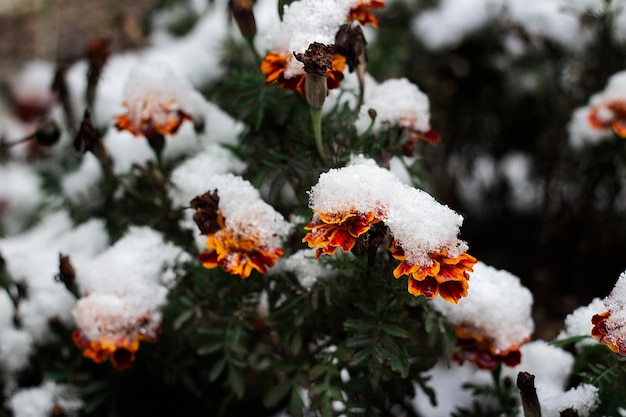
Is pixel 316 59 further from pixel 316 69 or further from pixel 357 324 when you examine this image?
pixel 357 324

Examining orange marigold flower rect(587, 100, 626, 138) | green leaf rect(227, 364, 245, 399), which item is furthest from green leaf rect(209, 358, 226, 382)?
orange marigold flower rect(587, 100, 626, 138)

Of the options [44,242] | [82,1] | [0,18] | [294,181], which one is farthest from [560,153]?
[0,18]

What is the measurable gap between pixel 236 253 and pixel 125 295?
306 mm

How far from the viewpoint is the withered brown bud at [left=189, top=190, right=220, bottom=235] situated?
101cm

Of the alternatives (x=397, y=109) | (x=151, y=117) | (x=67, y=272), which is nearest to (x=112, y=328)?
(x=67, y=272)

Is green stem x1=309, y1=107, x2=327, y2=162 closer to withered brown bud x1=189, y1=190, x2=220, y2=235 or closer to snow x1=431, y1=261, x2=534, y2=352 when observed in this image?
withered brown bud x1=189, y1=190, x2=220, y2=235

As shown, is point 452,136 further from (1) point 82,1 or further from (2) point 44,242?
(1) point 82,1

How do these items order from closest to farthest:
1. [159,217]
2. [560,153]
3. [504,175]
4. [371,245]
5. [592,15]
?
[371,245]
[159,217]
[592,15]
[560,153]
[504,175]

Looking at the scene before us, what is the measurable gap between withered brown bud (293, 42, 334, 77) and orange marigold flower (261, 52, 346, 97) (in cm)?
6

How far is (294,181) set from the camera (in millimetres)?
1197

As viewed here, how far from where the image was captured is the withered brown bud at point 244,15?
1183 mm

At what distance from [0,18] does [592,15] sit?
2.97 meters

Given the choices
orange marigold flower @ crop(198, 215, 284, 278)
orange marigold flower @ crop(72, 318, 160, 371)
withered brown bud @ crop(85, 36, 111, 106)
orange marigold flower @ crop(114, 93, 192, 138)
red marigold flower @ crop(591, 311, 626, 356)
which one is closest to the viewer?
red marigold flower @ crop(591, 311, 626, 356)

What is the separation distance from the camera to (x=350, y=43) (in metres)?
1.04
